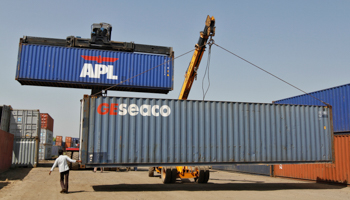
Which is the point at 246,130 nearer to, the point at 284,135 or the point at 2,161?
the point at 284,135

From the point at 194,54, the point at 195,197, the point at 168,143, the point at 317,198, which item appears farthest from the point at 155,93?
the point at 317,198

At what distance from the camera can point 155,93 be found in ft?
62.6

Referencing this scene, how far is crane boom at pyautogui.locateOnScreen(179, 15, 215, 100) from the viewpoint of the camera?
12.7 m

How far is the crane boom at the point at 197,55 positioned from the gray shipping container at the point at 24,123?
12.1m

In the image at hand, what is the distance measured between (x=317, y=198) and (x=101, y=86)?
1306 centimetres

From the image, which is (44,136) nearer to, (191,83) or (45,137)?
(45,137)

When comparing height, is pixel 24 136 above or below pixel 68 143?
above

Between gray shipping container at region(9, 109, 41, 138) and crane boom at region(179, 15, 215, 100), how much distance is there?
39.6 ft

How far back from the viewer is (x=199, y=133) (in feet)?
36.2

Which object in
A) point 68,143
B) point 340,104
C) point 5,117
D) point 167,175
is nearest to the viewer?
point 167,175

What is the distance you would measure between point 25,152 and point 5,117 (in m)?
2.78

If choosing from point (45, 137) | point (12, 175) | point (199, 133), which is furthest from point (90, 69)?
point (45, 137)

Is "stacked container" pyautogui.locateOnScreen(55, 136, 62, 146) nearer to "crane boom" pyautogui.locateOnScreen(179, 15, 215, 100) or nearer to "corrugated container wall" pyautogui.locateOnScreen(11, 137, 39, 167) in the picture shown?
"corrugated container wall" pyautogui.locateOnScreen(11, 137, 39, 167)

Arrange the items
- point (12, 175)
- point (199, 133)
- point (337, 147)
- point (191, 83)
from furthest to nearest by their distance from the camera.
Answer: point (12, 175), point (191, 83), point (337, 147), point (199, 133)
